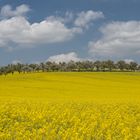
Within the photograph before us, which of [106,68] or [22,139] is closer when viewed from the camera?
[22,139]

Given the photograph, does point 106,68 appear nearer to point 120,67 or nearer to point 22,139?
point 120,67

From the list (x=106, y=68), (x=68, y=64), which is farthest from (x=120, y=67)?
(x=68, y=64)

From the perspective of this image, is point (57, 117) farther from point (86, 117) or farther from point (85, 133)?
point (85, 133)

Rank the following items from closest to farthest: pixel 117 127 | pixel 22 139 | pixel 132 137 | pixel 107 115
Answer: pixel 22 139, pixel 132 137, pixel 117 127, pixel 107 115

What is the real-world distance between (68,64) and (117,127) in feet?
448

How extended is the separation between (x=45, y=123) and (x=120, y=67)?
131293 millimetres

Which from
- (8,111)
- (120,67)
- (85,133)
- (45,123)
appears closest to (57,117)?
(45,123)

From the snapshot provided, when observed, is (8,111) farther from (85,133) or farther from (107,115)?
(85,133)

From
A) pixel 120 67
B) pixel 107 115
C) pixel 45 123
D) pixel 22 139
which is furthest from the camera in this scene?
pixel 120 67

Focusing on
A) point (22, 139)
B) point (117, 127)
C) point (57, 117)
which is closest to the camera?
point (22, 139)

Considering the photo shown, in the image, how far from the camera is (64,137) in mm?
10859

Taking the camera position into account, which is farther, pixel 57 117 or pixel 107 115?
pixel 107 115

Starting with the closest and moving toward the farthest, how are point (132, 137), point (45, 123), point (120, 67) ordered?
1. point (132, 137)
2. point (45, 123)
3. point (120, 67)

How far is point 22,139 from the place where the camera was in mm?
10711
